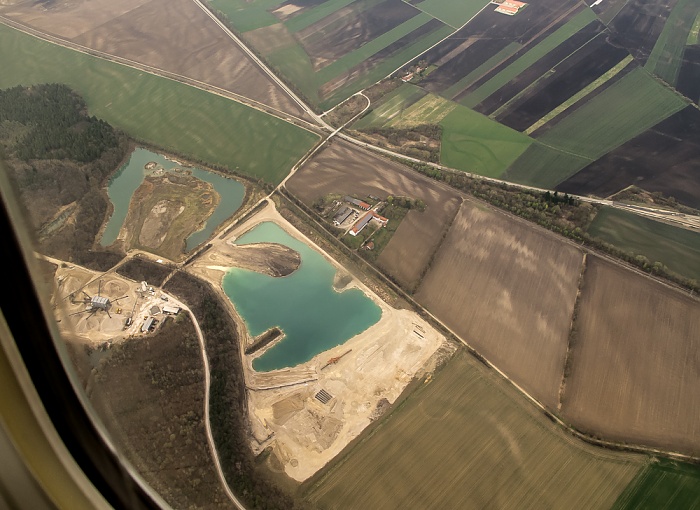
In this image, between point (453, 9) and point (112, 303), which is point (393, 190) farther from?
point (453, 9)

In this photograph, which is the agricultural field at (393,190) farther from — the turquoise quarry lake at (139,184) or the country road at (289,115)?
the turquoise quarry lake at (139,184)

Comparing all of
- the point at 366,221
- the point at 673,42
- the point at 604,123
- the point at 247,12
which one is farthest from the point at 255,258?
the point at 673,42

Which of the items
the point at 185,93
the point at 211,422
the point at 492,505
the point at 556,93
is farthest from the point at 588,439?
the point at 185,93

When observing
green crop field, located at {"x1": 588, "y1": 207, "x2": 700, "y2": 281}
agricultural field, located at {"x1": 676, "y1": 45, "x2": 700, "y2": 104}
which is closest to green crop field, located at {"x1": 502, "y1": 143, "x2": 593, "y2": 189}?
green crop field, located at {"x1": 588, "y1": 207, "x2": 700, "y2": 281}

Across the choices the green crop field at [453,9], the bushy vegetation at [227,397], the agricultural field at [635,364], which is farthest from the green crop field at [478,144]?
the bushy vegetation at [227,397]

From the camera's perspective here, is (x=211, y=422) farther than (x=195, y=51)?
No

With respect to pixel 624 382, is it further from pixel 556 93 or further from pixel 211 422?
pixel 556 93

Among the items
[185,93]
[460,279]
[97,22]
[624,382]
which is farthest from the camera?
[97,22]
